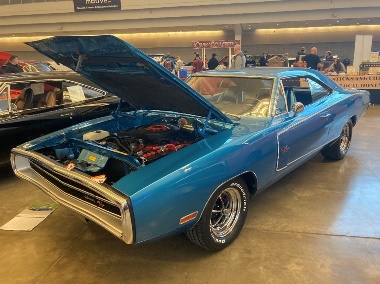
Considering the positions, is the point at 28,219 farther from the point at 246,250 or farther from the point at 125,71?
the point at 246,250

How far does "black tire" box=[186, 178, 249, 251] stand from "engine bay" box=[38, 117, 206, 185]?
1.72 feet

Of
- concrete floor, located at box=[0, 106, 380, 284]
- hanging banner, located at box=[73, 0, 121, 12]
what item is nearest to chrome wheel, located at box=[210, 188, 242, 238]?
concrete floor, located at box=[0, 106, 380, 284]

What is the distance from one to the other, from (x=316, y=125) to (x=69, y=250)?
275 centimetres

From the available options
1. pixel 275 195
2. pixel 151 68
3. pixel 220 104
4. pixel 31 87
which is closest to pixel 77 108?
pixel 31 87

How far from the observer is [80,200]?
7.96 feet

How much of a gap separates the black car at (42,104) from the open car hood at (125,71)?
0.69m

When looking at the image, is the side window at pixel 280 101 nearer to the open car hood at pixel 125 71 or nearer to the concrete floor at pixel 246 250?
the open car hood at pixel 125 71

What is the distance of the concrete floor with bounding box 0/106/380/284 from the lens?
245 cm

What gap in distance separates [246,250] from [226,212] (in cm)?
34

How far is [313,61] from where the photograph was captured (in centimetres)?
1012

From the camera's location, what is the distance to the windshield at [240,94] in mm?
3307

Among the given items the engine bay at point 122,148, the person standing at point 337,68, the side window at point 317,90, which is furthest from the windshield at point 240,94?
the person standing at point 337,68

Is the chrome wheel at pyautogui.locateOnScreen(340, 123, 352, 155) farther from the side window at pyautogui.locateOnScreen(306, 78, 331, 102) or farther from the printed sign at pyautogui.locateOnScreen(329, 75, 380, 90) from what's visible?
the printed sign at pyautogui.locateOnScreen(329, 75, 380, 90)

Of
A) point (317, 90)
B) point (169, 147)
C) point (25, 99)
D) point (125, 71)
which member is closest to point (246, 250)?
point (169, 147)
